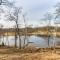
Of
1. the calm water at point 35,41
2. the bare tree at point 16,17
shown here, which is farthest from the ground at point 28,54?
the bare tree at point 16,17

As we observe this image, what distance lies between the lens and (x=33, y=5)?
3424mm

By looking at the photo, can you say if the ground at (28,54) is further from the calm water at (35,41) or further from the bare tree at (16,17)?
the bare tree at (16,17)

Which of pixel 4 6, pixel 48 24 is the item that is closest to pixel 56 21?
pixel 48 24

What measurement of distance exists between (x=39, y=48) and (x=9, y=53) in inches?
22.2

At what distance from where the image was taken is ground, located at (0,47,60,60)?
128 inches

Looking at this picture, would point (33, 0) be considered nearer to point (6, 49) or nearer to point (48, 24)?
point (48, 24)

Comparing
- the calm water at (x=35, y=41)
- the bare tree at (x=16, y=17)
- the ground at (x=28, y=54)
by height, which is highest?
the bare tree at (x=16, y=17)

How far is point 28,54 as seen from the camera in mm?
3277

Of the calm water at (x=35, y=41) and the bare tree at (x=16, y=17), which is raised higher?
the bare tree at (x=16, y=17)

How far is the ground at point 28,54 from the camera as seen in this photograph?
3.24 metres

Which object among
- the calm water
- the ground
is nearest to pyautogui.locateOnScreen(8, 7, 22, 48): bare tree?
the calm water

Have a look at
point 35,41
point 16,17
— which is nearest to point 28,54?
point 35,41

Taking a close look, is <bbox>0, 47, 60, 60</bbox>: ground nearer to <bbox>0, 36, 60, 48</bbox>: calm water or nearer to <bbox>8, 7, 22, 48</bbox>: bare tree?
<bbox>0, 36, 60, 48</bbox>: calm water

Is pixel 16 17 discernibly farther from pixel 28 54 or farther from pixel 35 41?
pixel 28 54
